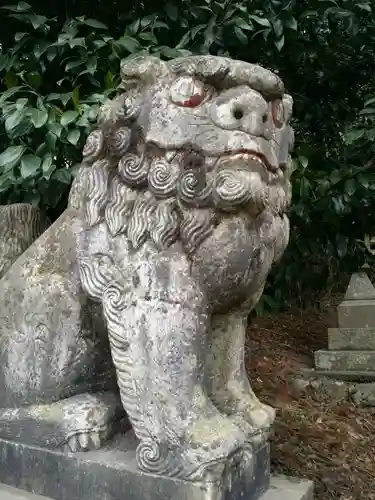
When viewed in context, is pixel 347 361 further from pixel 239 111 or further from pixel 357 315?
pixel 239 111

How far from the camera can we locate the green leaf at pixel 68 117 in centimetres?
199

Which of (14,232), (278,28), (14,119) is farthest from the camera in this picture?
(278,28)

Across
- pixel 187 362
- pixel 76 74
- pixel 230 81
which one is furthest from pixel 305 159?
pixel 187 362

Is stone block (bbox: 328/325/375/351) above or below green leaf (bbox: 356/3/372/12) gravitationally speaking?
below

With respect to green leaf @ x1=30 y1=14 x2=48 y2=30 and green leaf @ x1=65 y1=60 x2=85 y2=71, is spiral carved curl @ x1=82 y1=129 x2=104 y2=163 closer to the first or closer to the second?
green leaf @ x1=65 y1=60 x2=85 y2=71

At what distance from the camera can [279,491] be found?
1577 millimetres

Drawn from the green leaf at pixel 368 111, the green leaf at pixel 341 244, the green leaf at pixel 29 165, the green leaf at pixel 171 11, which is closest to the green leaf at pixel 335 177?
the green leaf at pixel 368 111

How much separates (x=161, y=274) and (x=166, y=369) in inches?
7.9

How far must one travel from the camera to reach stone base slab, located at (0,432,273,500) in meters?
1.36

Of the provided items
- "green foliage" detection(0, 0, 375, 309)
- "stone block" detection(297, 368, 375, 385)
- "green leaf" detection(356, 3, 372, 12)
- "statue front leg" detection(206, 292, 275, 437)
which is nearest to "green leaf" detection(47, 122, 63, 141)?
"green foliage" detection(0, 0, 375, 309)

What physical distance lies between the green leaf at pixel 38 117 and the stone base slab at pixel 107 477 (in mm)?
908

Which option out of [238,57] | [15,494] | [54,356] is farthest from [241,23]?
[15,494]

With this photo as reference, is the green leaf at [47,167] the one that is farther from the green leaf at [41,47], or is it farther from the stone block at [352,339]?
the stone block at [352,339]

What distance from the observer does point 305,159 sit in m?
2.63
